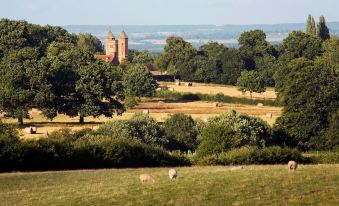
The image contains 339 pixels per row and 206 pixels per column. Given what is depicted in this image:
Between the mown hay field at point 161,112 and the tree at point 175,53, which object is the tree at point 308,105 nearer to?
the mown hay field at point 161,112

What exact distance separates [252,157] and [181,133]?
19.5 m

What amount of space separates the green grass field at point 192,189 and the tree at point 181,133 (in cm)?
2782

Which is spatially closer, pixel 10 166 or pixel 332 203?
pixel 332 203

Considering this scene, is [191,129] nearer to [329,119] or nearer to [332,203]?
[329,119]

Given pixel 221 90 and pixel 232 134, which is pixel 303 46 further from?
pixel 232 134

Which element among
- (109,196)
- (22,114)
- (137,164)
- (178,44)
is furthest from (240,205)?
(178,44)

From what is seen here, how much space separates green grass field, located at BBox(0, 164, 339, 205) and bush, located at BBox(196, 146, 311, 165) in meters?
9.50

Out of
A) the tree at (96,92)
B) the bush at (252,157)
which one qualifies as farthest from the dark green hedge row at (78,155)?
the tree at (96,92)

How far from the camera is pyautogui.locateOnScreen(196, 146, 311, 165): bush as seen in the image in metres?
48.4

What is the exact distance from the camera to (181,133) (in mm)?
67562

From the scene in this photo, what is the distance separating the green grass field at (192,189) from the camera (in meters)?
30.1

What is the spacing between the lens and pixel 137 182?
117ft

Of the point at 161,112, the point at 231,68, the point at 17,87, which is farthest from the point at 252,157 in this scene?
the point at 231,68

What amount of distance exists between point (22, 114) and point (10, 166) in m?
45.7
